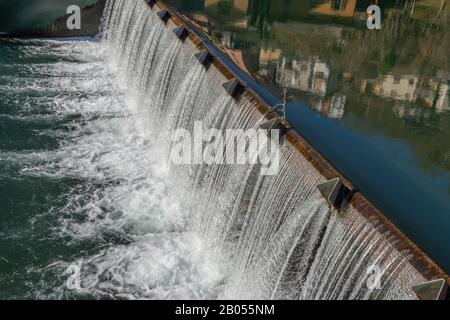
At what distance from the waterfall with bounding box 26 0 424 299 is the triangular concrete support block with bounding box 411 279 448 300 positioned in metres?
0.27

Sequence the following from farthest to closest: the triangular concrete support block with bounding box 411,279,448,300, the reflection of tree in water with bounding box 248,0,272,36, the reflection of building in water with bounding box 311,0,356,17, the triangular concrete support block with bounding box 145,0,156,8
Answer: the reflection of building in water with bounding box 311,0,356,17 → the reflection of tree in water with bounding box 248,0,272,36 → the triangular concrete support block with bounding box 145,0,156,8 → the triangular concrete support block with bounding box 411,279,448,300

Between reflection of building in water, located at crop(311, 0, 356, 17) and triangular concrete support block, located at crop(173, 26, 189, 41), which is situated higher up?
reflection of building in water, located at crop(311, 0, 356, 17)

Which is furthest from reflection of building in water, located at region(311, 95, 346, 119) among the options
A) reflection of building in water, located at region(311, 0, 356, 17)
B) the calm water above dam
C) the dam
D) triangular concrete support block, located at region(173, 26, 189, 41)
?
reflection of building in water, located at region(311, 0, 356, 17)

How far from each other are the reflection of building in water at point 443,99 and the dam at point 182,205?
7.95 metres

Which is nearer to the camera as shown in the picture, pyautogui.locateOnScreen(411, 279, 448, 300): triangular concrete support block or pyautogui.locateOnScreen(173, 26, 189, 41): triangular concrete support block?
pyautogui.locateOnScreen(411, 279, 448, 300): triangular concrete support block

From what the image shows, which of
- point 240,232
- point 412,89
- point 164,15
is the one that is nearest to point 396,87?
point 412,89

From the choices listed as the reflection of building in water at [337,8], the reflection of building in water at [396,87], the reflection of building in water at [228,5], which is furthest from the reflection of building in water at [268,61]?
the reflection of building in water at [337,8]

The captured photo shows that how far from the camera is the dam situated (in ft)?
25.2

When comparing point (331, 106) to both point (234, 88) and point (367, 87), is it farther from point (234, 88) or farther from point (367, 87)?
point (234, 88)

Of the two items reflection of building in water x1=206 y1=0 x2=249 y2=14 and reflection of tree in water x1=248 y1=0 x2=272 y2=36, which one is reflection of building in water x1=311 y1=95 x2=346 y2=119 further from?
reflection of building in water x1=206 y1=0 x2=249 y2=14

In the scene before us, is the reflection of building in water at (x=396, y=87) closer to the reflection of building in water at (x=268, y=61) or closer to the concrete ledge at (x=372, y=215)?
the reflection of building in water at (x=268, y=61)

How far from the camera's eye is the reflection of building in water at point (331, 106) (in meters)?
16.2

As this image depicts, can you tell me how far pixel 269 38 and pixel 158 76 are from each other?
11606mm

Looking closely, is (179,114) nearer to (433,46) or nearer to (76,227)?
(76,227)
